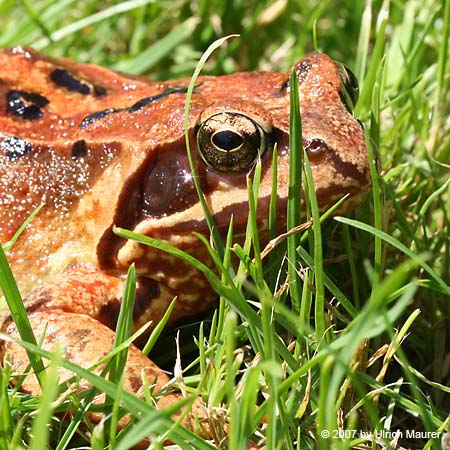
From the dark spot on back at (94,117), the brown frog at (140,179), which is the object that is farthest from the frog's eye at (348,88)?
the dark spot on back at (94,117)

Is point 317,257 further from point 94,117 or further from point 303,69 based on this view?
point 94,117

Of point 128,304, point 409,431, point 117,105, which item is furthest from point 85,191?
point 409,431

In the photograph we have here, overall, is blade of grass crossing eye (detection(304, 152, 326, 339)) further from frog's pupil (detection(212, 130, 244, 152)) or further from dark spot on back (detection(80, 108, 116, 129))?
dark spot on back (detection(80, 108, 116, 129))

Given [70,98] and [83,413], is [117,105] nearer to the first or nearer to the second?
[70,98]

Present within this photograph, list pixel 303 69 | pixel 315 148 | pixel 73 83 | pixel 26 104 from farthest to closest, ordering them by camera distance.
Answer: pixel 73 83 < pixel 26 104 < pixel 303 69 < pixel 315 148

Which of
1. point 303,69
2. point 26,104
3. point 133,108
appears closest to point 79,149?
point 133,108

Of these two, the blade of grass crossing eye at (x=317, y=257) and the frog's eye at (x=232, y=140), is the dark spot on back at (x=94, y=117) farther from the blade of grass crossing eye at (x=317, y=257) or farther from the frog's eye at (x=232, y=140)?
the blade of grass crossing eye at (x=317, y=257)

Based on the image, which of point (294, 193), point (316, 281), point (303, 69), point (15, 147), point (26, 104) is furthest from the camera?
point (26, 104)
